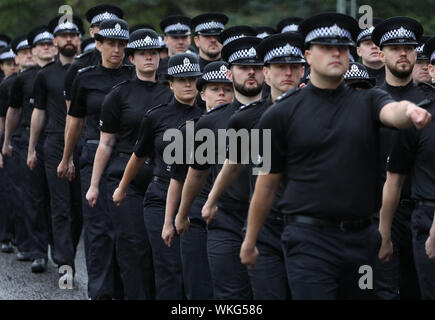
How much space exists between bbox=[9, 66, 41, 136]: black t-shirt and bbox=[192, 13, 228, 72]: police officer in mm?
2499

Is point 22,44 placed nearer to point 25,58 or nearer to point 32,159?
point 25,58

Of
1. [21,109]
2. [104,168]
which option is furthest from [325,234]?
[21,109]

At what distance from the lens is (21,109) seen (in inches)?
553

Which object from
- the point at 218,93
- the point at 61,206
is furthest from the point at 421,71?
the point at 61,206

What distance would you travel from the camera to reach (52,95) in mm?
12359

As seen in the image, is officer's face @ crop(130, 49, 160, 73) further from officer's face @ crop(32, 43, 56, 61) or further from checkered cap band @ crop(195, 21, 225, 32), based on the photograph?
officer's face @ crop(32, 43, 56, 61)

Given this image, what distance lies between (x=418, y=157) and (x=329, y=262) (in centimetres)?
159

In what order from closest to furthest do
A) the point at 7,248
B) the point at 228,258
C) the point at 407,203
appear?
the point at 228,258
the point at 407,203
the point at 7,248

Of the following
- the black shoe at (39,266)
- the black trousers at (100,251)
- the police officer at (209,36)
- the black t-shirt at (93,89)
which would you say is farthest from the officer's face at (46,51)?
the black trousers at (100,251)

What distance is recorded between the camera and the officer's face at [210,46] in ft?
38.8

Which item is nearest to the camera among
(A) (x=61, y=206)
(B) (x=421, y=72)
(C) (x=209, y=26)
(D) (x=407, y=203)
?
(D) (x=407, y=203)

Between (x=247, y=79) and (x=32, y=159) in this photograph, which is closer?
(x=247, y=79)

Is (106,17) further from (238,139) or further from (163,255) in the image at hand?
(238,139)

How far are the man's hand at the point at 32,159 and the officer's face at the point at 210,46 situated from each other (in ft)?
7.73
